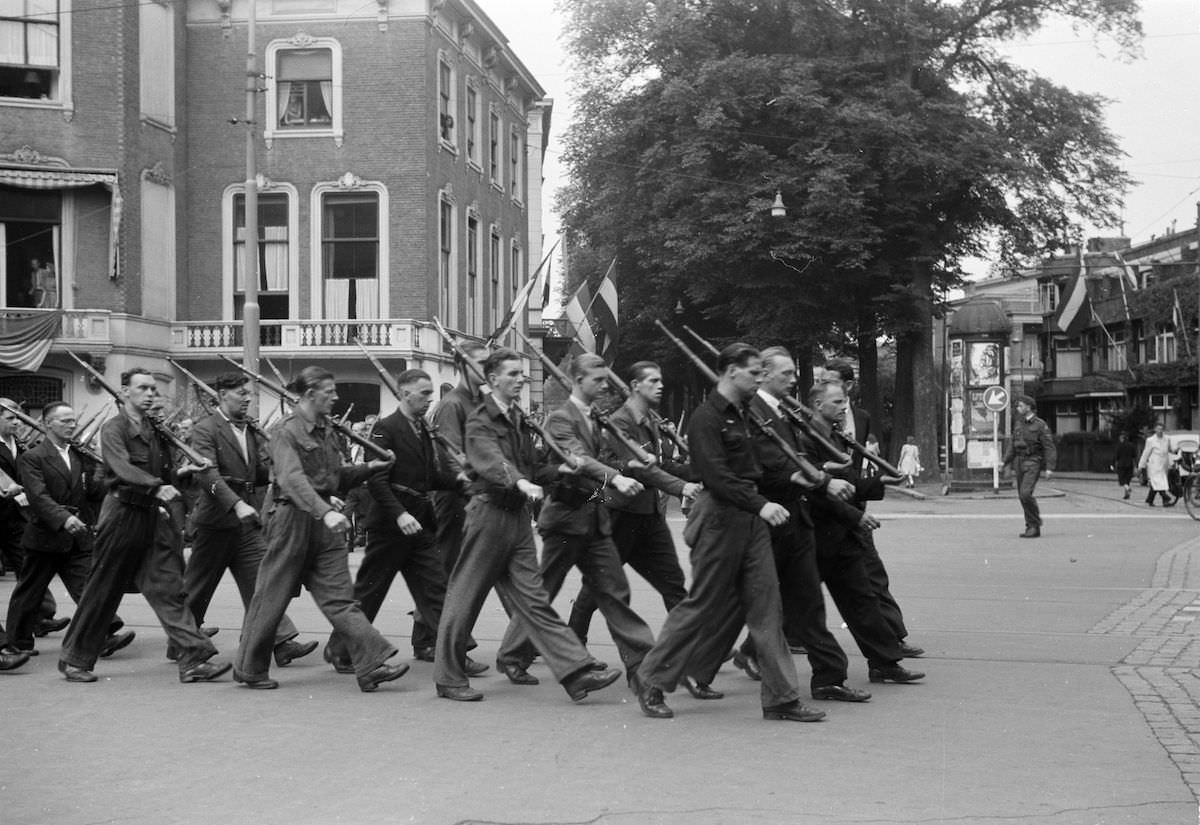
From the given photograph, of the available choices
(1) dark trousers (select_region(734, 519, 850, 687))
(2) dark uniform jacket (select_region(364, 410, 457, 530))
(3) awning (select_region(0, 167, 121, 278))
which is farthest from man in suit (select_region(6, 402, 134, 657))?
(3) awning (select_region(0, 167, 121, 278))

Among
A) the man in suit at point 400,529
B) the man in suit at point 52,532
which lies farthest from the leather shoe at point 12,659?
the man in suit at point 400,529

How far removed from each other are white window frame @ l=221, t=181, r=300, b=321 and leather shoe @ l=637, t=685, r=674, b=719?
2655 cm

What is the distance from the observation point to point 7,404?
1183 centimetres

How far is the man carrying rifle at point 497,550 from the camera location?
8156 mm

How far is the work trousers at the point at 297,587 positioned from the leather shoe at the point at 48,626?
3.30 metres

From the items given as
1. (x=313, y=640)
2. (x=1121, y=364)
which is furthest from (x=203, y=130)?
(x=1121, y=364)

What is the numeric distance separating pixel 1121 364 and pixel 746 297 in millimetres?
31899

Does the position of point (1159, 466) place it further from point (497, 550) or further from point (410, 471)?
point (497, 550)

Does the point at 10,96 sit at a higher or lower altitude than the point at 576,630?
higher

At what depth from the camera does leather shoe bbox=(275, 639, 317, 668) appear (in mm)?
9586

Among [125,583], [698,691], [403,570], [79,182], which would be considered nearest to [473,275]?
[79,182]

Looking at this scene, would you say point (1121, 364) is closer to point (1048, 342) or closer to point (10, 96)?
point (1048, 342)

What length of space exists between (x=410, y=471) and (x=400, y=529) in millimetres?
524

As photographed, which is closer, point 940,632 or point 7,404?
point 940,632
